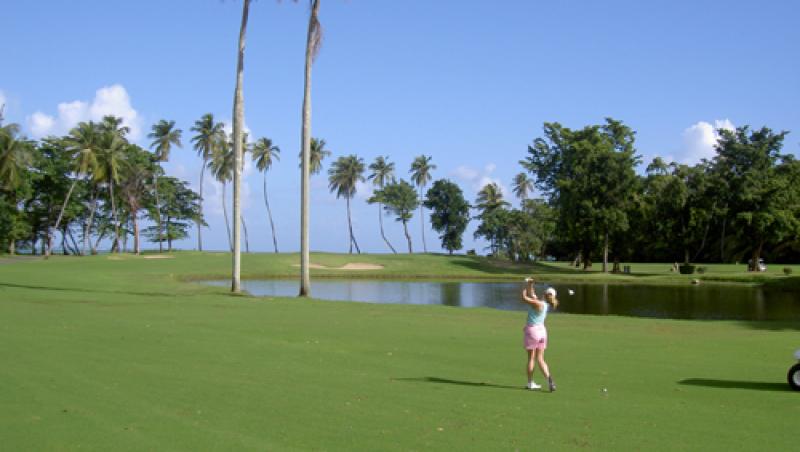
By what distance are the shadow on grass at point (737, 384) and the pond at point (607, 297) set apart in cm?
2108

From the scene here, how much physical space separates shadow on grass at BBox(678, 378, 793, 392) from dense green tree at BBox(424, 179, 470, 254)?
100461 millimetres

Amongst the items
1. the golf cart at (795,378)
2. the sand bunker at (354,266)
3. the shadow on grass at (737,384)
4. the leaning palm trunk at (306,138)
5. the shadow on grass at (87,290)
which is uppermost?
the leaning palm trunk at (306,138)

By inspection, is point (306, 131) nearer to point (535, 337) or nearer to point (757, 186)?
point (535, 337)

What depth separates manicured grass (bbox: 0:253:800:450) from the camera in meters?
8.92

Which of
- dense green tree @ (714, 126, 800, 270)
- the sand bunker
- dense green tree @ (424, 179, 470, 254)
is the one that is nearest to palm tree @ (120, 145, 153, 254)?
the sand bunker

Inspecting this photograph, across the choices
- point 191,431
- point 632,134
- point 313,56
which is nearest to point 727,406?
point 191,431

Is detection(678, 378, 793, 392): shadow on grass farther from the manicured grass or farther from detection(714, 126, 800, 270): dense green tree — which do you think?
detection(714, 126, 800, 270): dense green tree

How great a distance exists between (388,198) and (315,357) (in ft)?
314

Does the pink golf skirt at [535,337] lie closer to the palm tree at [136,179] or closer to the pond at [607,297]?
the pond at [607,297]

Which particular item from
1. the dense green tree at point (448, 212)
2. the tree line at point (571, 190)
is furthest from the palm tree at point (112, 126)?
the dense green tree at point (448, 212)

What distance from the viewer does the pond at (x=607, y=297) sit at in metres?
37.4

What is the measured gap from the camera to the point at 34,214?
3344 inches

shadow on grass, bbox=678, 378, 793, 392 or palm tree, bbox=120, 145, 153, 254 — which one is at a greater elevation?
palm tree, bbox=120, 145, 153, 254

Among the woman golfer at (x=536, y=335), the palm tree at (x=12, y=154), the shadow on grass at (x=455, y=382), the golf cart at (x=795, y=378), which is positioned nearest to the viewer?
the woman golfer at (x=536, y=335)
